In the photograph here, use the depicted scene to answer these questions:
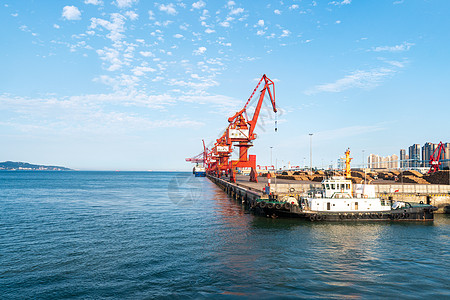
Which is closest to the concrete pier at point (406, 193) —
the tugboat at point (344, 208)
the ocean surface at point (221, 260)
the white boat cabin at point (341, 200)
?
the tugboat at point (344, 208)

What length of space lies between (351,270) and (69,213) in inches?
1775

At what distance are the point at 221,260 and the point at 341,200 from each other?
24402 millimetres

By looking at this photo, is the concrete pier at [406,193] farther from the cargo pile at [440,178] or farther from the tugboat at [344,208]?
the cargo pile at [440,178]

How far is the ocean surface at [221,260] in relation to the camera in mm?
18594

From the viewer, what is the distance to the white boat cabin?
41.6 metres

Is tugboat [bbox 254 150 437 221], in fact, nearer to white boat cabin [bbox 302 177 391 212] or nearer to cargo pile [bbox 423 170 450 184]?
white boat cabin [bbox 302 177 391 212]

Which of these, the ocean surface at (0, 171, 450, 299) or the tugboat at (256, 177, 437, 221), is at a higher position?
the tugboat at (256, 177, 437, 221)

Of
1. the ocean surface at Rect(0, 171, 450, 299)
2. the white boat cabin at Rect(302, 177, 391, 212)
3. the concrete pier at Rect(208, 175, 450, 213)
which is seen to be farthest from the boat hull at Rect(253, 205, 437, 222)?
the concrete pier at Rect(208, 175, 450, 213)

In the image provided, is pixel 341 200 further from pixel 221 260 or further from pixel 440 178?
pixel 440 178

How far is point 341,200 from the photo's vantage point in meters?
41.5

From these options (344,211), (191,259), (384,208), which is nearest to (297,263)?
(191,259)

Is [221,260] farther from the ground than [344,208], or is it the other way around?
[344,208]

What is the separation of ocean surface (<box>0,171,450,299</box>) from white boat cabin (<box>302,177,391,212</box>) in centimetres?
293

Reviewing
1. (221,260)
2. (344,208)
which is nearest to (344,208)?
(344,208)
